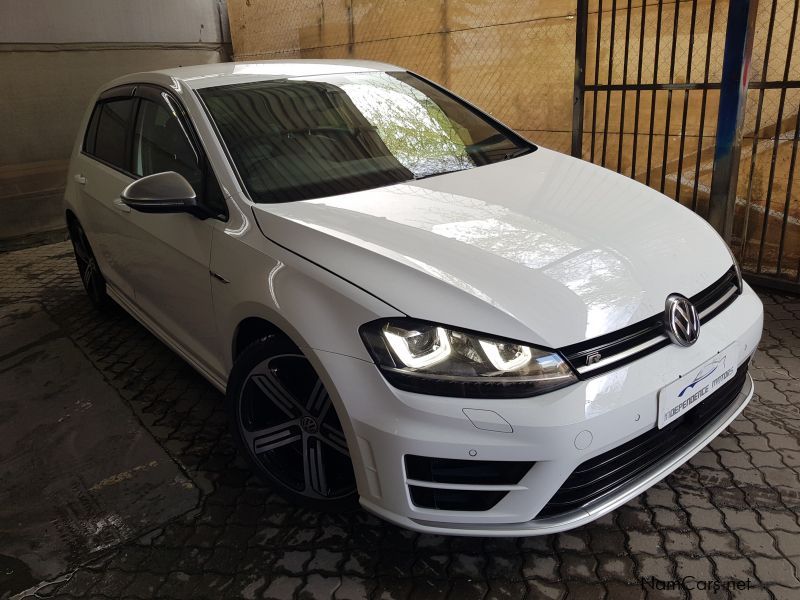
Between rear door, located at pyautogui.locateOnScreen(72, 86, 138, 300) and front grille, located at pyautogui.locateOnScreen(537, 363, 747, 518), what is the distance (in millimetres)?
2554

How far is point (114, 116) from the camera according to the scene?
382 centimetres

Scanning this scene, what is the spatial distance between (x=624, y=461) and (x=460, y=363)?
0.60 metres

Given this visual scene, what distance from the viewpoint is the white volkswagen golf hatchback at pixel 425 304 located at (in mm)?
1854

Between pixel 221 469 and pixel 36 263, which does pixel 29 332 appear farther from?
pixel 221 469

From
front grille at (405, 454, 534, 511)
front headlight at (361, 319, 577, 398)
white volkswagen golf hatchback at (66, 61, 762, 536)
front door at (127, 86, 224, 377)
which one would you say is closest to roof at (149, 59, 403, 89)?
white volkswagen golf hatchback at (66, 61, 762, 536)

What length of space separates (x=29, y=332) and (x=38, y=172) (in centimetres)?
377

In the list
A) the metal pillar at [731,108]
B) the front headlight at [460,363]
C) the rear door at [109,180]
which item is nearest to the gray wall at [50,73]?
the rear door at [109,180]

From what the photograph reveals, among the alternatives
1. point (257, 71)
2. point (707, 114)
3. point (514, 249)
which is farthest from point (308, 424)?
point (707, 114)

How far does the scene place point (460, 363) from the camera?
187 centimetres

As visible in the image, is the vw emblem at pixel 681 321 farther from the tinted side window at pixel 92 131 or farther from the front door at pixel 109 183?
the tinted side window at pixel 92 131

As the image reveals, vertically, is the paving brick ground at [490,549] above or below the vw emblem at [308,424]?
below

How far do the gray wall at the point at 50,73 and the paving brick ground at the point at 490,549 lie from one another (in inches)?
234

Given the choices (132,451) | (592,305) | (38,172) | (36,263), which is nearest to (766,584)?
(592,305)

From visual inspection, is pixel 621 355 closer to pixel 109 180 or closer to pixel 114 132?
pixel 109 180
